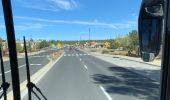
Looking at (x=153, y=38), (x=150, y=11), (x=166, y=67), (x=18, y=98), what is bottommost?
(x=18, y=98)

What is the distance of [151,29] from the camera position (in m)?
3.21

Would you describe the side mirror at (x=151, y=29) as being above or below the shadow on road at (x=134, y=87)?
above

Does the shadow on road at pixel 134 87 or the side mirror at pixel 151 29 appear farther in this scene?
the shadow on road at pixel 134 87

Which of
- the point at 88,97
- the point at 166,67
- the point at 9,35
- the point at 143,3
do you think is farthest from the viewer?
the point at 88,97

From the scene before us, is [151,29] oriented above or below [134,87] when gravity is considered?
above

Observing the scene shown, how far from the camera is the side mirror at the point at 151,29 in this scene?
10.2 ft

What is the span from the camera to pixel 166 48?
3.01 m

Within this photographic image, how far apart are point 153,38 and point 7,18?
4.12 ft

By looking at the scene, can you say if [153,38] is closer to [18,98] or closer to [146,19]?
[146,19]

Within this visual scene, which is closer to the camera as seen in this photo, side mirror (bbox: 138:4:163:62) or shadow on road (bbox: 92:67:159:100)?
side mirror (bbox: 138:4:163:62)

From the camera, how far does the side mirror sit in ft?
10.2

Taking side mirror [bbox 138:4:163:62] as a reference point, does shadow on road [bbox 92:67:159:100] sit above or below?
below

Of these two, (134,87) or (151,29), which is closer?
(151,29)

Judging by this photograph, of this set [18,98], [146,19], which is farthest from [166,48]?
[18,98]
